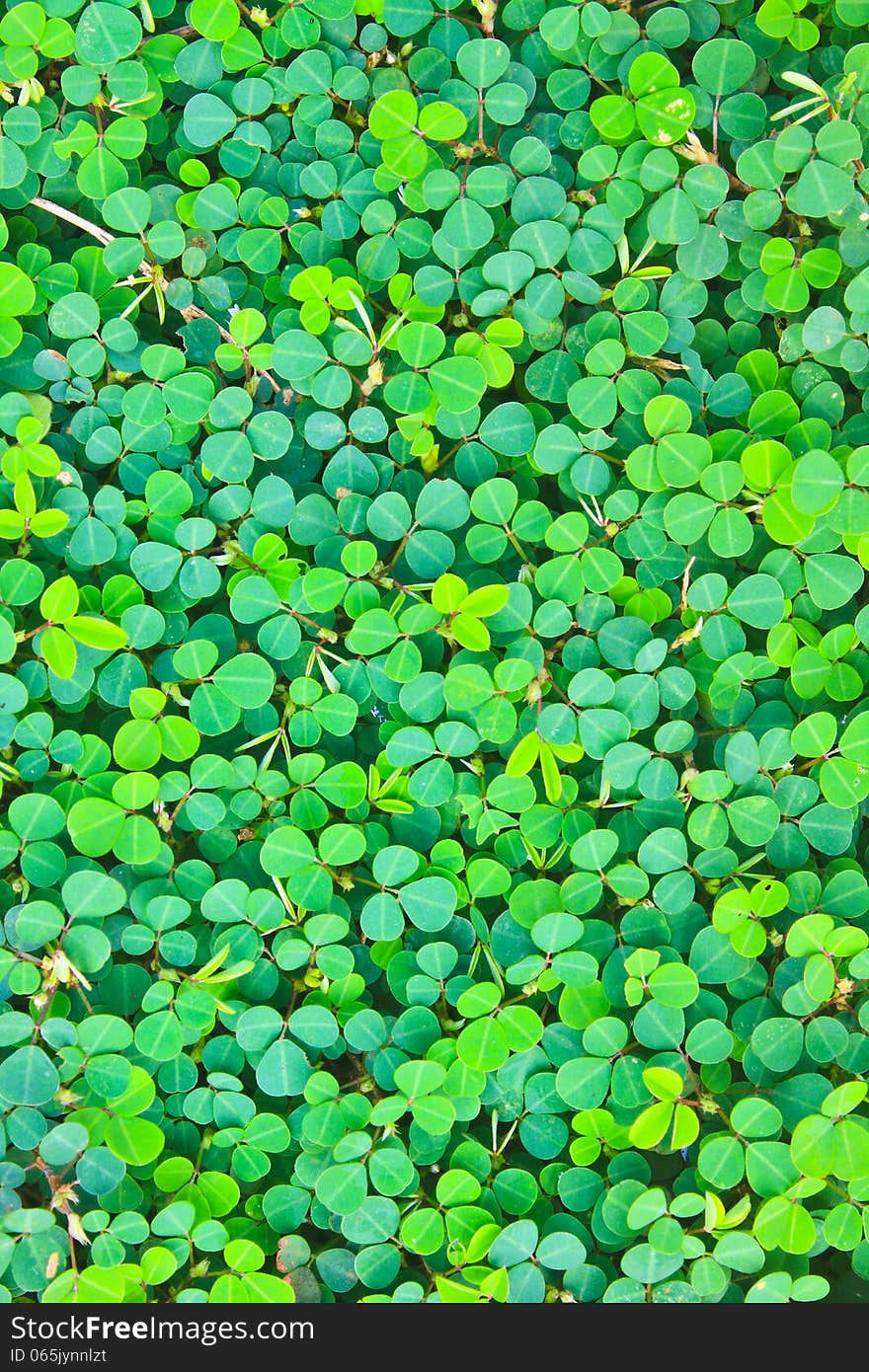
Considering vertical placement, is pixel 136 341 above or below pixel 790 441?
below

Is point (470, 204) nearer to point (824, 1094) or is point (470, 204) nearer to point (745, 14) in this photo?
point (745, 14)

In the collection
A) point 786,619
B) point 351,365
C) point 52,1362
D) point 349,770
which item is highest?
point 351,365

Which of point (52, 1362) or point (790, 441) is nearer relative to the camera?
point (52, 1362)

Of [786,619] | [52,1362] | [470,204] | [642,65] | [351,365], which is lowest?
[52,1362]

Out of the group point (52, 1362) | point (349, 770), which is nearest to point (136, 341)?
point (349, 770)

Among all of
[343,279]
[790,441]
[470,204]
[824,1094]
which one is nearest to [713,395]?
[790,441]

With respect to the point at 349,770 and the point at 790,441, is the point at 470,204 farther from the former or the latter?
the point at 349,770
